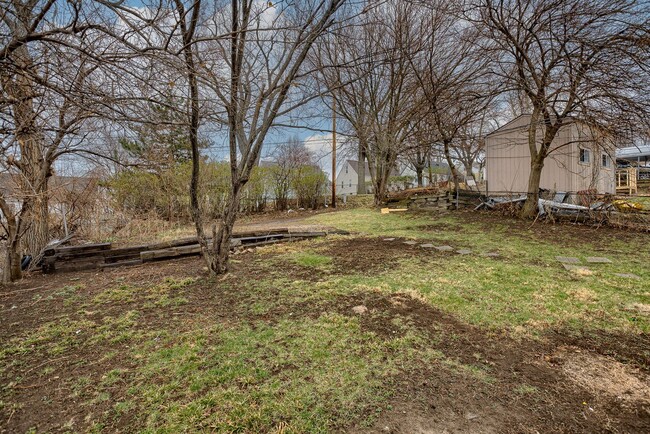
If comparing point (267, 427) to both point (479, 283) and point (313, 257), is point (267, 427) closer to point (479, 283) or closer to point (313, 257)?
point (479, 283)

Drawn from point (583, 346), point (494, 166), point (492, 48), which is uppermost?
point (492, 48)

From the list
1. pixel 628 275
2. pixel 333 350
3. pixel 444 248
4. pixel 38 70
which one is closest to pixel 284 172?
pixel 444 248

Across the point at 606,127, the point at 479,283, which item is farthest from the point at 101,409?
the point at 606,127

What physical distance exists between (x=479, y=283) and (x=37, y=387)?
3.92 meters

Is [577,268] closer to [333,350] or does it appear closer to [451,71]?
[333,350]

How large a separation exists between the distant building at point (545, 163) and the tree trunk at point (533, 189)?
2.03 metres

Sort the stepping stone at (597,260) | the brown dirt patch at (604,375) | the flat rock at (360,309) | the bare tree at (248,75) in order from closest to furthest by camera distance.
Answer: the brown dirt patch at (604,375) < the flat rock at (360,309) < the bare tree at (248,75) < the stepping stone at (597,260)

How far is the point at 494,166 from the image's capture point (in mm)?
12625

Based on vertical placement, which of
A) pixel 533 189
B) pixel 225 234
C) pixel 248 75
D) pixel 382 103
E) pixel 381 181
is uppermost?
pixel 382 103

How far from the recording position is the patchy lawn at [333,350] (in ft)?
5.33

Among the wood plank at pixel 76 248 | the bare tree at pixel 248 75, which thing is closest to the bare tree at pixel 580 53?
the bare tree at pixel 248 75

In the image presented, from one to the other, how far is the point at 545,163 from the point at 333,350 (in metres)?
12.5

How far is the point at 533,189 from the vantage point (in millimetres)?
8273

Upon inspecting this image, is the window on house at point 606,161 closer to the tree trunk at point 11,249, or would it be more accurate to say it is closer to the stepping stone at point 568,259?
the stepping stone at point 568,259
